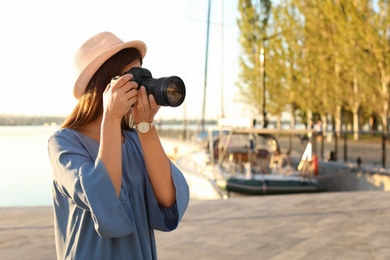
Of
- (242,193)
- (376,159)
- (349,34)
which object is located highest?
(349,34)

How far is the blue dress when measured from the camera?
148 cm

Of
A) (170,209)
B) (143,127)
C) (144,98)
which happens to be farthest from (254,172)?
(144,98)

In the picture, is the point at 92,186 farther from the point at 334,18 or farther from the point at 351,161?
the point at 334,18

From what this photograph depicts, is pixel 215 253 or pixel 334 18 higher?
pixel 334 18

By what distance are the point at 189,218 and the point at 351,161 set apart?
416 inches

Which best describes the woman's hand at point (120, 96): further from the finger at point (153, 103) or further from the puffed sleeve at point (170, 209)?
the puffed sleeve at point (170, 209)

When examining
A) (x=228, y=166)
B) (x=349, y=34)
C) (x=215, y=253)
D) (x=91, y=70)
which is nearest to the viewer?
(x=91, y=70)

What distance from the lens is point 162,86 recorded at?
4.98 ft

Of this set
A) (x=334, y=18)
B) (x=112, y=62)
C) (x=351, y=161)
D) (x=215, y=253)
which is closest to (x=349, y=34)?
(x=334, y=18)

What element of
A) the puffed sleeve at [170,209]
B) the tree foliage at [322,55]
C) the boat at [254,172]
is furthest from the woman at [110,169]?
the tree foliage at [322,55]

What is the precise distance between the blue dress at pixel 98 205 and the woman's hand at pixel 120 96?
151mm

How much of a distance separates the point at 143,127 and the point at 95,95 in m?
0.18

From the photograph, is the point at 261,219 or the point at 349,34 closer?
the point at 261,219

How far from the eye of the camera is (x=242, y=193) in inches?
559
